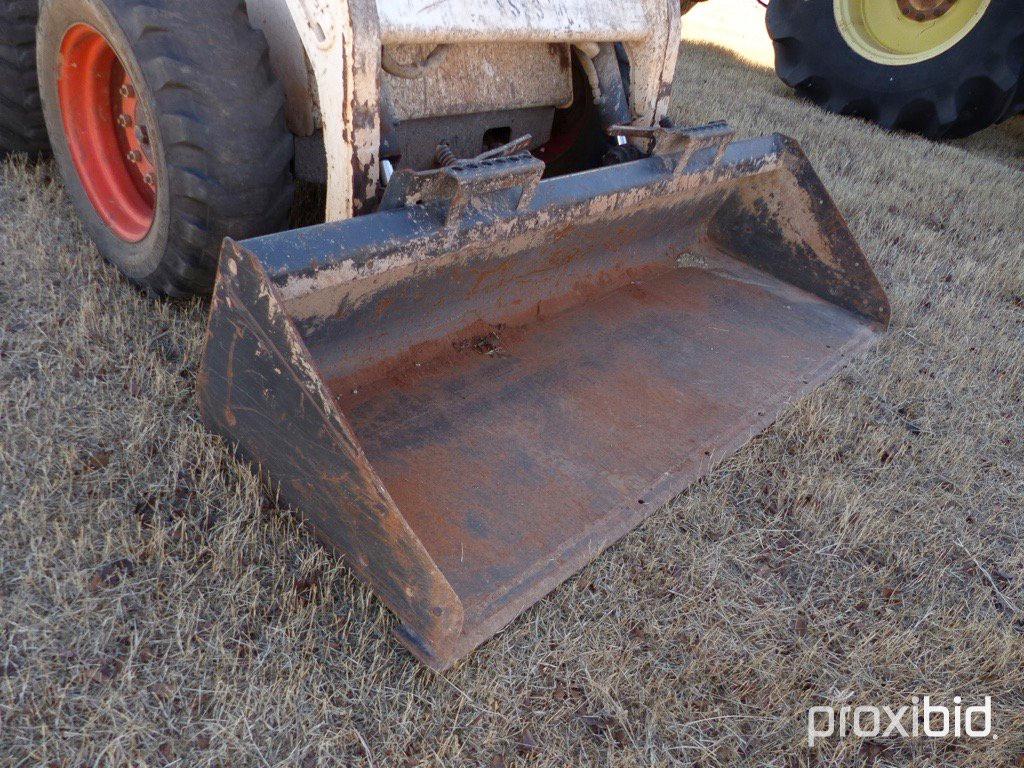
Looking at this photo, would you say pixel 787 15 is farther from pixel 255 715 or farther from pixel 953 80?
pixel 255 715

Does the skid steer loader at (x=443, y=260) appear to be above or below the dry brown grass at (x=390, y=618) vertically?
above

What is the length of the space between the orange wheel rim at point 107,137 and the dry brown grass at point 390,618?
0.22 meters

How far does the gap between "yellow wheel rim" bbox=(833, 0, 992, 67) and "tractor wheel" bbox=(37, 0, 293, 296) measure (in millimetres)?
5573

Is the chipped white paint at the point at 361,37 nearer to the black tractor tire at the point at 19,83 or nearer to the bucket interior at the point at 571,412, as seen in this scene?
the bucket interior at the point at 571,412

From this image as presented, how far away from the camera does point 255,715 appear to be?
1.35m

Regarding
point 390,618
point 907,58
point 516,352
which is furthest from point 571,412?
point 907,58

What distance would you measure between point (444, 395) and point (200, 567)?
724 mm

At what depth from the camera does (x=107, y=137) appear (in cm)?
228

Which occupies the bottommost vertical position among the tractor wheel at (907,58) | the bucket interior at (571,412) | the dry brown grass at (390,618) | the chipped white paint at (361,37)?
the dry brown grass at (390,618)

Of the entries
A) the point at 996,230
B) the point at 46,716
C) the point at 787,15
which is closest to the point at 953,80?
the point at 787,15

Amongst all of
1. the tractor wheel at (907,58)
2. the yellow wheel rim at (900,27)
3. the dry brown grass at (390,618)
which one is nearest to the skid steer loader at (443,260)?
the dry brown grass at (390,618)

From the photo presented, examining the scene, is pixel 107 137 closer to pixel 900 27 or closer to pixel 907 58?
pixel 907 58

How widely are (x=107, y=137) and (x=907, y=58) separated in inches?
228

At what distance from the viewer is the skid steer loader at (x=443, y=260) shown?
5.02 ft
